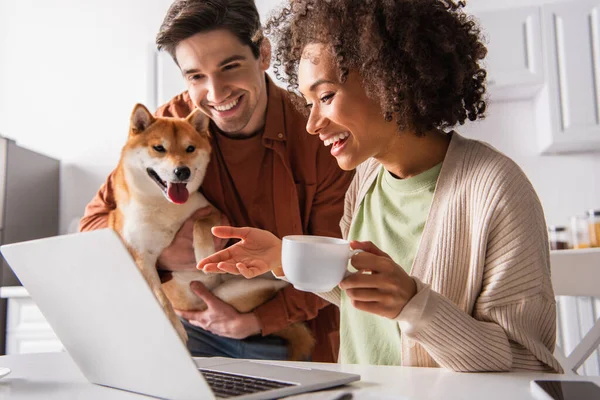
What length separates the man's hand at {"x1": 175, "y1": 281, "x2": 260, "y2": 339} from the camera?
138cm

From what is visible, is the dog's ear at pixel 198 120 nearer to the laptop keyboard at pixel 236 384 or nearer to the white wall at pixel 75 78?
the laptop keyboard at pixel 236 384

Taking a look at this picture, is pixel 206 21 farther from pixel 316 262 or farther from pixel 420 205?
pixel 316 262

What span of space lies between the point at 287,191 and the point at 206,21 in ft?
1.48

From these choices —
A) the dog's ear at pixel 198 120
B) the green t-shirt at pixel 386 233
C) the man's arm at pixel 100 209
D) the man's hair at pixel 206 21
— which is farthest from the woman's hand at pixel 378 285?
the man's arm at pixel 100 209

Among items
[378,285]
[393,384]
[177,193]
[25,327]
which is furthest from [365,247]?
[25,327]

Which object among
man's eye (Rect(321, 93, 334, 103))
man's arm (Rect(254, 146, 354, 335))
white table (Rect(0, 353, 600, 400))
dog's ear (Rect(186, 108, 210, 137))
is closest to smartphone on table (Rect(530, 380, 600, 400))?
white table (Rect(0, 353, 600, 400))

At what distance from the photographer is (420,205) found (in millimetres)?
1031

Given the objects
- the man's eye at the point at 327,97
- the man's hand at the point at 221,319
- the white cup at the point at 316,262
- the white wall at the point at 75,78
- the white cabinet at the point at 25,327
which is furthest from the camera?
the white wall at the point at 75,78

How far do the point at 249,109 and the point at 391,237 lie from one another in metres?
0.56

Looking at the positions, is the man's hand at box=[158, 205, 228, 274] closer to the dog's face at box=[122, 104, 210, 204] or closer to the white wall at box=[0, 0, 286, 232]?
the dog's face at box=[122, 104, 210, 204]

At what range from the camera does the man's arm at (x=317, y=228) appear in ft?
4.61

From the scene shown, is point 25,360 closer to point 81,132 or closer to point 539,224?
point 539,224

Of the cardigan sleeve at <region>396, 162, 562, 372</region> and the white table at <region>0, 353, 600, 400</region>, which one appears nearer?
the white table at <region>0, 353, 600, 400</region>

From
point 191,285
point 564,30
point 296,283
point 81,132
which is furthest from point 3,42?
point 296,283
